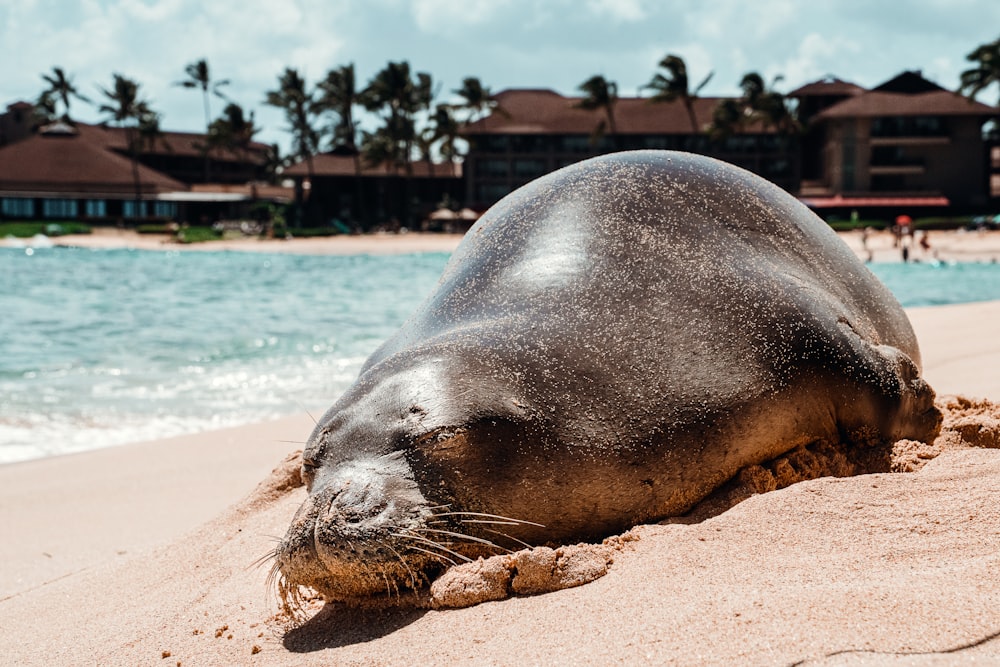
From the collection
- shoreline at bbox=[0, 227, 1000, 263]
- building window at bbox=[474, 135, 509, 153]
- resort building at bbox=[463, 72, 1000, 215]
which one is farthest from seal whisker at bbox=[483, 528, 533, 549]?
building window at bbox=[474, 135, 509, 153]

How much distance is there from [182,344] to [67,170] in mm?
58356

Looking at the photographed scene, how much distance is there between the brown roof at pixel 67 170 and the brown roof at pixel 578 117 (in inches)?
885

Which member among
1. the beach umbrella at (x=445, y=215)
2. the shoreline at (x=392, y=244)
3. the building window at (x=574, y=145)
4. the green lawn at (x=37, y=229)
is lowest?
the shoreline at (x=392, y=244)

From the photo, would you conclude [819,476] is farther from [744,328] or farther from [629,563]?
[629,563]

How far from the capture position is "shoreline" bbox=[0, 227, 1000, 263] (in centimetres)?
4059

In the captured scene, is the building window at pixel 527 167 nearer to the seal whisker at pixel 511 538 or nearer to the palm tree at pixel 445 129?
the palm tree at pixel 445 129

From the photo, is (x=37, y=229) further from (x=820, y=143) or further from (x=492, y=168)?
(x=820, y=143)

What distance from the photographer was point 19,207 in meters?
65.0

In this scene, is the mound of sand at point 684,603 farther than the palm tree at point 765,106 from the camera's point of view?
No

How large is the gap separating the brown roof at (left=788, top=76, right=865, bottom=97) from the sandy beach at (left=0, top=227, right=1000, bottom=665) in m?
63.5

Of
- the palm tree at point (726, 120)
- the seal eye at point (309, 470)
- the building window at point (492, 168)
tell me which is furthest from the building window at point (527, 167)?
the seal eye at point (309, 470)

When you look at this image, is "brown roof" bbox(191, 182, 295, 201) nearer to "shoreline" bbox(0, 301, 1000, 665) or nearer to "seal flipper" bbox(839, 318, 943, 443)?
"shoreline" bbox(0, 301, 1000, 665)

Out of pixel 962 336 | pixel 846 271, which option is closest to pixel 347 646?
pixel 846 271

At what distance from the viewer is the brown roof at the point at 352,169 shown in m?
→ 67.2
